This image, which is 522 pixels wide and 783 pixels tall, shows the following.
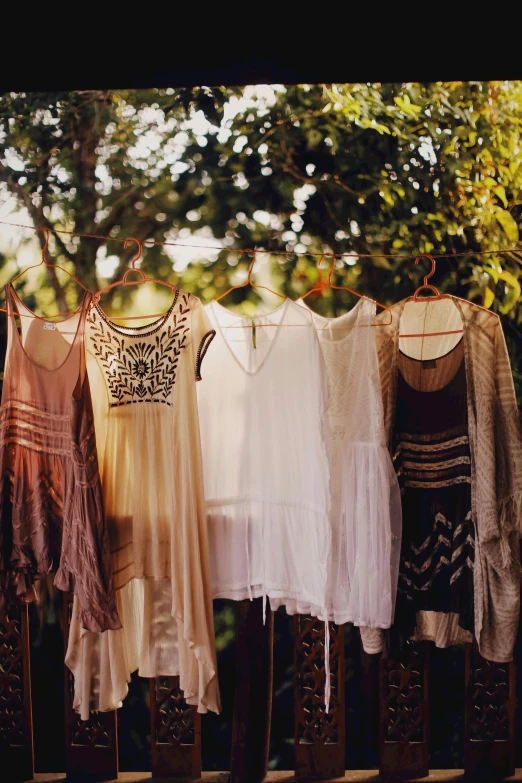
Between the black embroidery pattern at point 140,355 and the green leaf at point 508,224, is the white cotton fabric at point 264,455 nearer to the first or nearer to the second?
the black embroidery pattern at point 140,355

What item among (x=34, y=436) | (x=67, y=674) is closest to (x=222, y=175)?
(x=34, y=436)

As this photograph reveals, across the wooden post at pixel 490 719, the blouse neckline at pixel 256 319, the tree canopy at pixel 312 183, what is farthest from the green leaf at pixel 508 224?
the wooden post at pixel 490 719

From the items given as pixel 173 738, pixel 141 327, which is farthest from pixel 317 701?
pixel 141 327

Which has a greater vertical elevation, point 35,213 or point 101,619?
point 35,213

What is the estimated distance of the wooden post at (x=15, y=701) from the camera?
2752 millimetres

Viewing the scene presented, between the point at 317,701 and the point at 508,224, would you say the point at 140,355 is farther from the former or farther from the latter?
the point at 508,224

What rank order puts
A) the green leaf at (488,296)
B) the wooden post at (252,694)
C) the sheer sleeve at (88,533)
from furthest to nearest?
the green leaf at (488,296) < the wooden post at (252,694) < the sheer sleeve at (88,533)

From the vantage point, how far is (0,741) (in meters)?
2.81

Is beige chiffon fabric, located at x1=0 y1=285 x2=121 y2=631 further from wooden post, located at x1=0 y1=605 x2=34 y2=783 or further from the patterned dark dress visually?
the patterned dark dress

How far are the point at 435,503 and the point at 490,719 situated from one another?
97cm

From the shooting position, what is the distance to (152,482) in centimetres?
238

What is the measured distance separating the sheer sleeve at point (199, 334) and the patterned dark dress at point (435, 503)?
0.63 m

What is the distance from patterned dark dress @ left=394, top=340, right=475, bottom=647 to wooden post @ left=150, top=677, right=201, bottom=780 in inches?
36.3

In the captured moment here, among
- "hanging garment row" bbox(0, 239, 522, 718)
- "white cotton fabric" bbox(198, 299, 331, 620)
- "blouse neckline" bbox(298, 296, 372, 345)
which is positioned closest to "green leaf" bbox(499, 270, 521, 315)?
"hanging garment row" bbox(0, 239, 522, 718)
